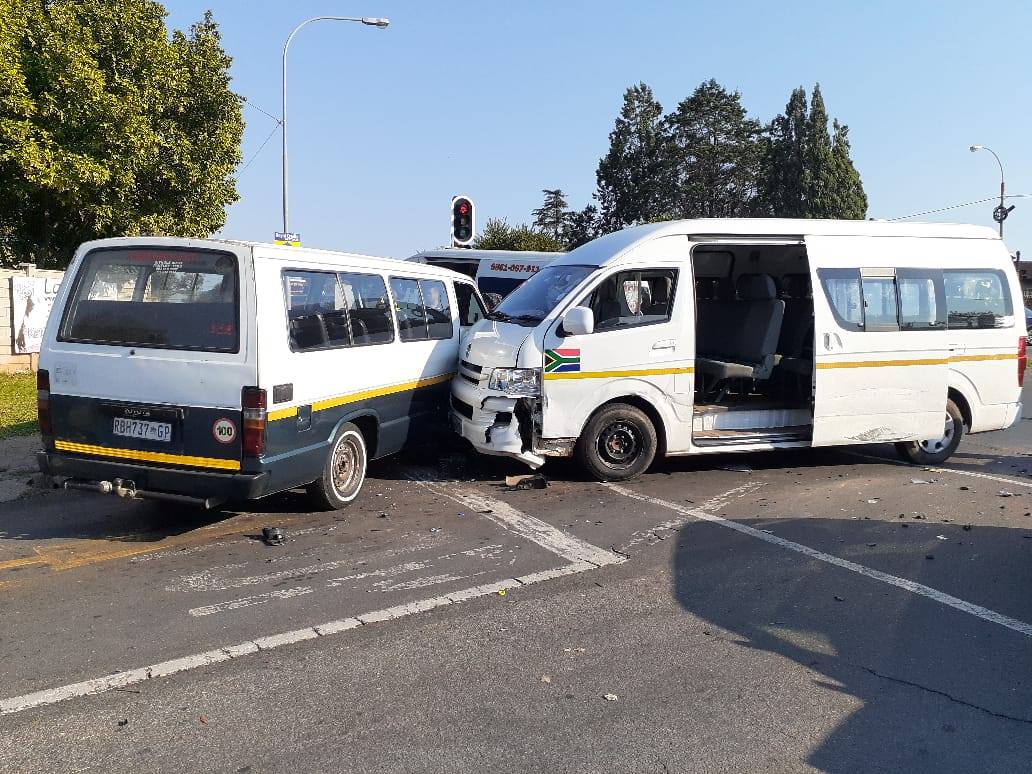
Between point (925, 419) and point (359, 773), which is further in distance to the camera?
point (925, 419)

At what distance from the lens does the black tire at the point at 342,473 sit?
21.8 ft

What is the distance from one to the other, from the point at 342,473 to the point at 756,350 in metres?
4.95

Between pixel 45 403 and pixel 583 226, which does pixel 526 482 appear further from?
pixel 583 226

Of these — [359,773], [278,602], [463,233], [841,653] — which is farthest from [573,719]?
[463,233]

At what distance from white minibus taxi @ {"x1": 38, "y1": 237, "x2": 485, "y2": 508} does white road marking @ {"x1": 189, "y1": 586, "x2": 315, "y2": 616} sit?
92 centimetres

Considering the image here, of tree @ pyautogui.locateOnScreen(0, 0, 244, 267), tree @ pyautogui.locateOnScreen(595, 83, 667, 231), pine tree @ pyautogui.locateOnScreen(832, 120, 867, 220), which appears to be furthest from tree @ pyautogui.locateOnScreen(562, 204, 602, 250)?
tree @ pyautogui.locateOnScreen(0, 0, 244, 267)

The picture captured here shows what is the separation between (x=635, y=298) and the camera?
26.3 feet

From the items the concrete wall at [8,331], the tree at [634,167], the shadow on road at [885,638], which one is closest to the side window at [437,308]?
the shadow on road at [885,638]

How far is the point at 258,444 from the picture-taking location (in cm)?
561

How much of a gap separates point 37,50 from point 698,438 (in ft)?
54.7

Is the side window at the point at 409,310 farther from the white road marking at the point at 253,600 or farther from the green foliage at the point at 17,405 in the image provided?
the green foliage at the point at 17,405

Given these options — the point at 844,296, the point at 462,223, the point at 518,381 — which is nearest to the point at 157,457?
the point at 518,381

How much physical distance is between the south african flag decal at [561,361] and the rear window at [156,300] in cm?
296

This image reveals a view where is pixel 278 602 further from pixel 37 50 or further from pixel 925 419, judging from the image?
pixel 37 50
